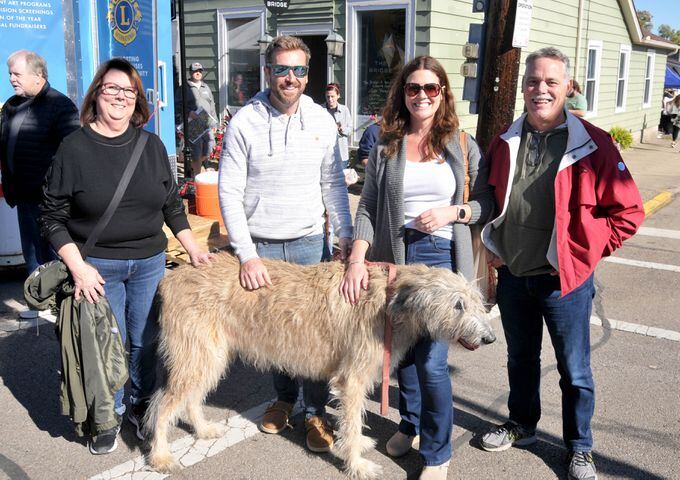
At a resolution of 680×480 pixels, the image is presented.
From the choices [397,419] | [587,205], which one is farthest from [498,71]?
[397,419]

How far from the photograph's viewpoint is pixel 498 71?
5.86 m

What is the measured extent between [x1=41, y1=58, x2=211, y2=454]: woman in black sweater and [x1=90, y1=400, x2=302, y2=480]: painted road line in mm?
211

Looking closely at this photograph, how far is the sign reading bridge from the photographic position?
1219 cm

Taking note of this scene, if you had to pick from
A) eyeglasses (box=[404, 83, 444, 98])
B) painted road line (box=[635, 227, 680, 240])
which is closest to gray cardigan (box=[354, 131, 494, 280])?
eyeglasses (box=[404, 83, 444, 98])

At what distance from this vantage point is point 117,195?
3.23 meters

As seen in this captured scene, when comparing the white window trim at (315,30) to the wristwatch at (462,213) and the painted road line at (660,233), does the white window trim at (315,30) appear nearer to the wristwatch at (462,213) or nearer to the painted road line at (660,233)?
the painted road line at (660,233)

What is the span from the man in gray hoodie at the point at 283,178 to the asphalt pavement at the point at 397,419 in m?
0.40

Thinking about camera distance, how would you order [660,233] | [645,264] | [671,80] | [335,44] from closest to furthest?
[645,264]
[660,233]
[335,44]
[671,80]

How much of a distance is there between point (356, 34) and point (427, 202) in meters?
9.46

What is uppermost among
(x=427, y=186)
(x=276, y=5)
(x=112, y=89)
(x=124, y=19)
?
(x=276, y=5)

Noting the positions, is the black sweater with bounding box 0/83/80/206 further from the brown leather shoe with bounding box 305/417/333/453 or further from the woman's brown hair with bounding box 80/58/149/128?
the brown leather shoe with bounding box 305/417/333/453

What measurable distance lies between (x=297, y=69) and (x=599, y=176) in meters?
1.60

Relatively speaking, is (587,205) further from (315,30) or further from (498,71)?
(315,30)

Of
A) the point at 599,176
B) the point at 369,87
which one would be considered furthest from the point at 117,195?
the point at 369,87
